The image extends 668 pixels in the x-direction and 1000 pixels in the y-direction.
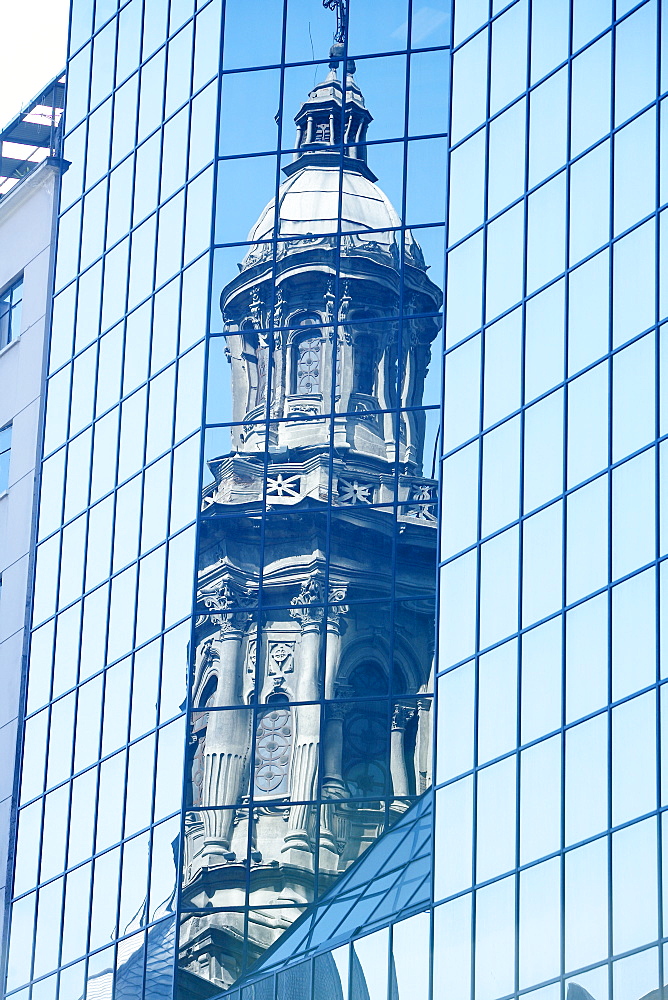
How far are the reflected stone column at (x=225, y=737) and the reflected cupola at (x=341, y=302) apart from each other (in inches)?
168

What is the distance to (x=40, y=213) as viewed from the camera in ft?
202

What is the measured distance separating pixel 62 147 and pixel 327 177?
8854 millimetres

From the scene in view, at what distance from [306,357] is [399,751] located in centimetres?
1339

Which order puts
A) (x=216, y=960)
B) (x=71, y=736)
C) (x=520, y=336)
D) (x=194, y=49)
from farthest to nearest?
(x=194, y=49), (x=71, y=736), (x=216, y=960), (x=520, y=336)

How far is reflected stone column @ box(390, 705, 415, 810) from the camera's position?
52094 millimetres

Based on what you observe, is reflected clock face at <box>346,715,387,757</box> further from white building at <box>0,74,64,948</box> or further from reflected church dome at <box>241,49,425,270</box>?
reflected church dome at <box>241,49,425,270</box>

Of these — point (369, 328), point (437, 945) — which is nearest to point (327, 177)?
point (369, 328)

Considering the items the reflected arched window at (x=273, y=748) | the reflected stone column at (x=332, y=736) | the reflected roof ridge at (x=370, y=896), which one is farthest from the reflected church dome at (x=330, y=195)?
the reflected roof ridge at (x=370, y=896)

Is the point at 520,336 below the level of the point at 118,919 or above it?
above

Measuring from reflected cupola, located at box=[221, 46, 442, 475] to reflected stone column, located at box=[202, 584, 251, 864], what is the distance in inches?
168

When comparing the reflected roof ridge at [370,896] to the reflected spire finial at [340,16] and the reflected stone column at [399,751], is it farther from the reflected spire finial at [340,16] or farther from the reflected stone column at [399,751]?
the reflected spire finial at [340,16]

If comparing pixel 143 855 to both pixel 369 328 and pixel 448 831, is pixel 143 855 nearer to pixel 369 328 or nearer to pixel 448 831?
pixel 448 831

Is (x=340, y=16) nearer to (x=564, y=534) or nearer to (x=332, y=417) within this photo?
(x=332, y=417)

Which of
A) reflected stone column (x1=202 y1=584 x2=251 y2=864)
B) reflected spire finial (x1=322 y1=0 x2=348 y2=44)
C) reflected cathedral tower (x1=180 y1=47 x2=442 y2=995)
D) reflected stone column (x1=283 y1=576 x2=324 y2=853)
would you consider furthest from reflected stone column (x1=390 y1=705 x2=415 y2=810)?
reflected spire finial (x1=322 y1=0 x2=348 y2=44)
